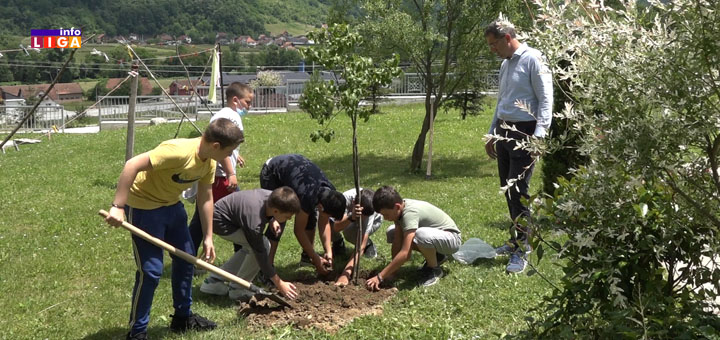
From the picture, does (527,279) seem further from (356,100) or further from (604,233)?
(604,233)

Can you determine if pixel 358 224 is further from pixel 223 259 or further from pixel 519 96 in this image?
pixel 519 96

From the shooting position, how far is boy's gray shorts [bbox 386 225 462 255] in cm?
527

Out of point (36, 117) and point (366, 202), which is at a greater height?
point (366, 202)

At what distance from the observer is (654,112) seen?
2.68 m

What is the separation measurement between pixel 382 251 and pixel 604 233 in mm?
3502

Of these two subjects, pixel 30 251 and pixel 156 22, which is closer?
pixel 30 251

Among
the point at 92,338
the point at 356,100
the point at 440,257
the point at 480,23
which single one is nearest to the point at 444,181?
the point at 480,23

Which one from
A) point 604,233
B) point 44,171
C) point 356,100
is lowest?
point 44,171

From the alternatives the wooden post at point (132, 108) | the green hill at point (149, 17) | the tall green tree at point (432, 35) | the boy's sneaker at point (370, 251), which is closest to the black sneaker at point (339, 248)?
the boy's sneaker at point (370, 251)

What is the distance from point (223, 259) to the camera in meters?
6.41

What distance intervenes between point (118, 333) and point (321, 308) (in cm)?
143

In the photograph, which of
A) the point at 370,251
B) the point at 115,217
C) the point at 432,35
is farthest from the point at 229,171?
the point at 432,35

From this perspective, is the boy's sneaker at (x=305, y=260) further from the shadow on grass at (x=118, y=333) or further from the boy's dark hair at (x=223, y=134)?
the boy's dark hair at (x=223, y=134)

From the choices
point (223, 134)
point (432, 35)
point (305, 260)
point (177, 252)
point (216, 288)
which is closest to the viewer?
point (223, 134)
